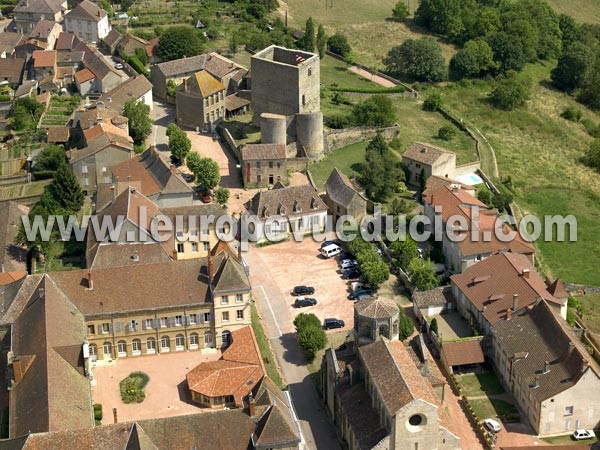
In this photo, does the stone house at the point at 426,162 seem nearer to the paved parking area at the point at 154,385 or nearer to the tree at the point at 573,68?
the paved parking area at the point at 154,385

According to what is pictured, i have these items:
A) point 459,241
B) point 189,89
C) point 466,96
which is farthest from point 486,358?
point 466,96

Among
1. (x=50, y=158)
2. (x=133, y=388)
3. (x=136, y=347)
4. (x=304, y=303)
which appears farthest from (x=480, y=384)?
(x=50, y=158)

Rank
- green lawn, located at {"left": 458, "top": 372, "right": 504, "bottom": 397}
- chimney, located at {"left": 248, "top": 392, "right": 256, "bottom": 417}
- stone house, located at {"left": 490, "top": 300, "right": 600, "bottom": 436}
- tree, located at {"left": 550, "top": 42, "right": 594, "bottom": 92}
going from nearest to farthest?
chimney, located at {"left": 248, "top": 392, "right": 256, "bottom": 417} → stone house, located at {"left": 490, "top": 300, "right": 600, "bottom": 436} → green lawn, located at {"left": 458, "top": 372, "right": 504, "bottom": 397} → tree, located at {"left": 550, "top": 42, "right": 594, "bottom": 92}

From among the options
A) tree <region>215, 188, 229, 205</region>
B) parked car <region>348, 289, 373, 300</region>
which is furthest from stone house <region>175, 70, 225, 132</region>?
parked car <region>348, 289, 373, 300</region>

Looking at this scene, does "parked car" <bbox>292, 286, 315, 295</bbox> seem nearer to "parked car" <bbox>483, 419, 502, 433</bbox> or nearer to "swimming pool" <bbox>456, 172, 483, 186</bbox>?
"parked car" <bbox>483, 419, 502, 433</bbox>

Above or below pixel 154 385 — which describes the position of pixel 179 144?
above

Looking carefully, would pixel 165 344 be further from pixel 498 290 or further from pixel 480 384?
pixel 498 290
